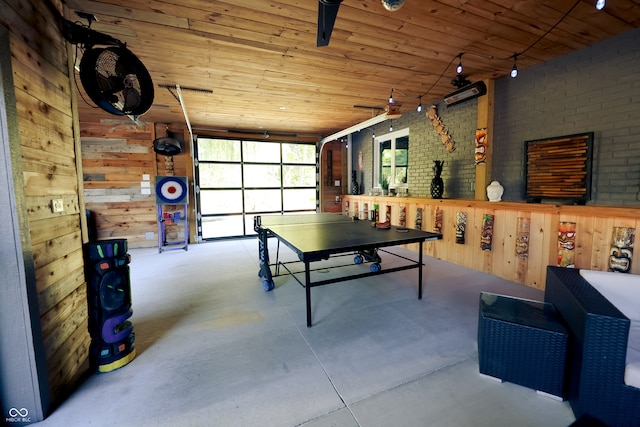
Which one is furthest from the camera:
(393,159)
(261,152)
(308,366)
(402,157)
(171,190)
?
(261,152)

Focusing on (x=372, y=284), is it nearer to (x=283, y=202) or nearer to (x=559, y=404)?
(x=559, y=404)

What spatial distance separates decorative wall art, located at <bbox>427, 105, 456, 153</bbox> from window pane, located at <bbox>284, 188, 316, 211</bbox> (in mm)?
3898

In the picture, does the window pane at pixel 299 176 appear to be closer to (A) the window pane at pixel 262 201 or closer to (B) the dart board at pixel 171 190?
(A) the window pane at pixel 262 201

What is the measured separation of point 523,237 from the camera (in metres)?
3.44

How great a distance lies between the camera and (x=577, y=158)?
10.4 feet

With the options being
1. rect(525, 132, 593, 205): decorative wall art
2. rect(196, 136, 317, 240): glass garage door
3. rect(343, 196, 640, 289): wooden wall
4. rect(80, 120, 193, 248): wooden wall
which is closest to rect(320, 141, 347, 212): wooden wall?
rect(196, 136, 317, 240): glass garage door

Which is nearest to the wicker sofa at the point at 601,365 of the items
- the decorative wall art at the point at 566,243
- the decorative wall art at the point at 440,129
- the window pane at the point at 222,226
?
the decorative wall art at the point at 566,243

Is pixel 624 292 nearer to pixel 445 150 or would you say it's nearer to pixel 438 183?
pixel 438 183

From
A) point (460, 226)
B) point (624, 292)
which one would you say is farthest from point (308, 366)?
point (460, 226)

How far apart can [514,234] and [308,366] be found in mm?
3222

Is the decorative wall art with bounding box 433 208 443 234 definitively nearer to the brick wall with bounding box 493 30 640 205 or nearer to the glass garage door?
the brick wall with bounding box 493 30 640 205

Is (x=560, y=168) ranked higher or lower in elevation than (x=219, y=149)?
lower

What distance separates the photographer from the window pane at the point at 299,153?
7.59 metres

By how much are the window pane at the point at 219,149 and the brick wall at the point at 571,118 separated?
4.93 metres
